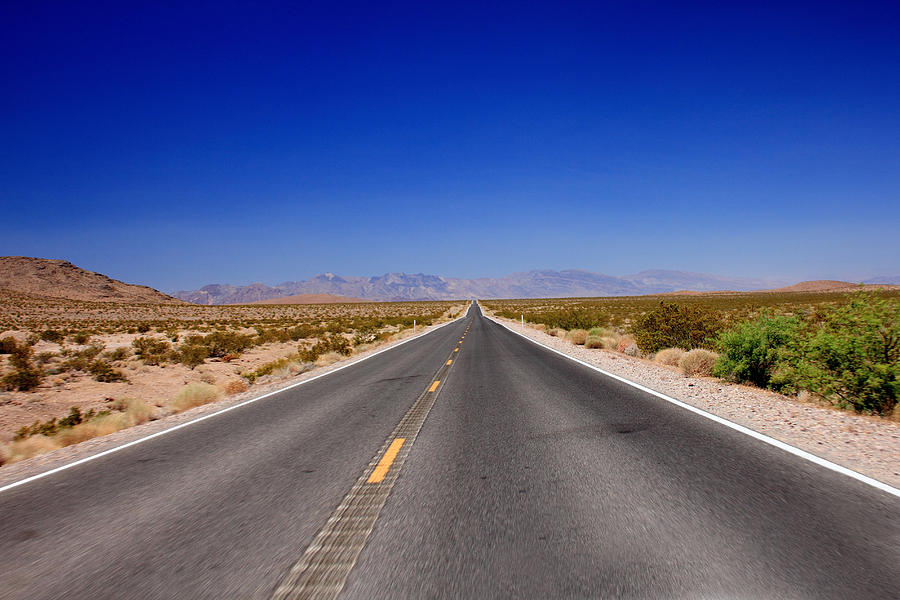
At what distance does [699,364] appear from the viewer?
11688 mm

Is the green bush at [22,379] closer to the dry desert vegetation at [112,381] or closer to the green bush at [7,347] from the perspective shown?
the dry desert vegetation at [112,381]

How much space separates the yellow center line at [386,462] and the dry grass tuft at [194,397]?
6.90 metres

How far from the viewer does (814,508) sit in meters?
3.63

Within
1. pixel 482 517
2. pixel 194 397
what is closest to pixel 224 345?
pixel 194 397

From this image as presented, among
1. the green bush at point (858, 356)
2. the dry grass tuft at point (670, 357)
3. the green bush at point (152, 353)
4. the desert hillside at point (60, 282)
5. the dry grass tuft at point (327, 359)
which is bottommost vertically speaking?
the dry grass tuft at point (327, 359)

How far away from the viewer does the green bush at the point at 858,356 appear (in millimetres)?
6898

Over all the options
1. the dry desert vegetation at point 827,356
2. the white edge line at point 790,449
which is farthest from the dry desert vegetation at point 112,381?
the dry desert vegetation at point 827,356

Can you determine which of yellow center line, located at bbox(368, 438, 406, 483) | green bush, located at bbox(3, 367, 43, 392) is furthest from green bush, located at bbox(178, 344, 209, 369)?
yellow center line, located at bbox(368, 438, 406, 483)

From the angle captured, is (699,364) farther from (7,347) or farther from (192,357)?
(7,347)

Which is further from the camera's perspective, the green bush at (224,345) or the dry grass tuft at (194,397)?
the green bush at (224,345)

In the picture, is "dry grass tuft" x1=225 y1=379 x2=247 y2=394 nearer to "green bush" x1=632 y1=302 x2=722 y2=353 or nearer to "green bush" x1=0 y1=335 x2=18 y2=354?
"green bush" x1=0 y1=335 x2=18 y2=354

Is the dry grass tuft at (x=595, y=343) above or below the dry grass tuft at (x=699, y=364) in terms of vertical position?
below

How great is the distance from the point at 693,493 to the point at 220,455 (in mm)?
5280

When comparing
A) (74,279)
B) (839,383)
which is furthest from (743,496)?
(74,279)
